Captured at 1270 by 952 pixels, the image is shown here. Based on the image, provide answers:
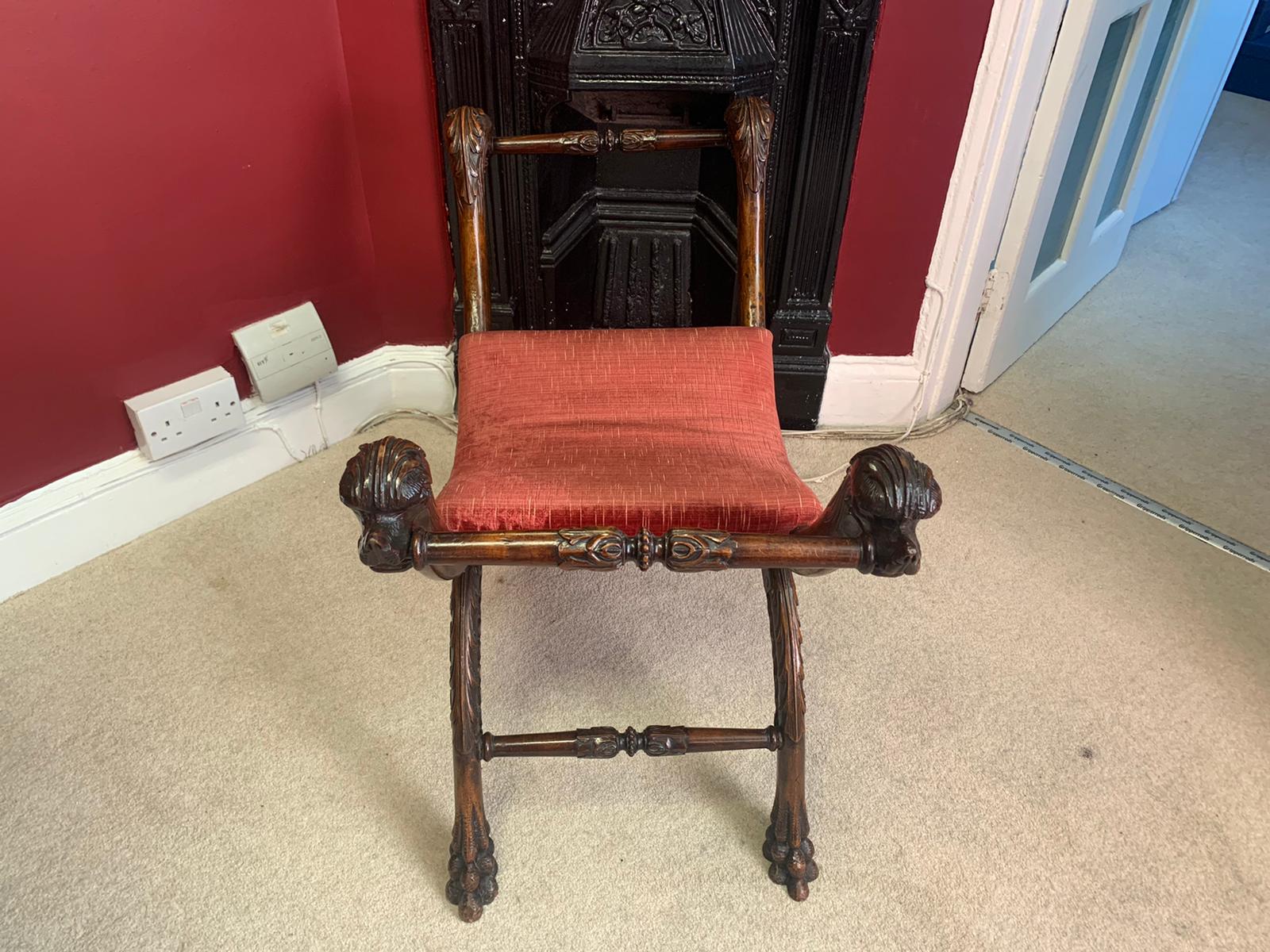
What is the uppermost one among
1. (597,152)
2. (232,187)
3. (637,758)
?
(597,152)

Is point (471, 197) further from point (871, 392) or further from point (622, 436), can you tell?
point (871, 392)

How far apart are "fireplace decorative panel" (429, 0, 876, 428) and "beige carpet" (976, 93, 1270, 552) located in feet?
1.94

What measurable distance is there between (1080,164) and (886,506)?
1.59 m

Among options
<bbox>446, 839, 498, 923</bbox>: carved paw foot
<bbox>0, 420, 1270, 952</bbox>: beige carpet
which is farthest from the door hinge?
<bbox>446, 839, 498, 923</bbox>: carved paw foot

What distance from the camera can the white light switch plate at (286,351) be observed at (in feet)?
5.30

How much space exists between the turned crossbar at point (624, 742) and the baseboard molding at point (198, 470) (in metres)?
0.85

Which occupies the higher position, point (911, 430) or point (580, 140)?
point (580, 140)

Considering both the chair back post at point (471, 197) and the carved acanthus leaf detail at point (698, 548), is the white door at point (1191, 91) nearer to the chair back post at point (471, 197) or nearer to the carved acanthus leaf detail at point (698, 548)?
the chair back post at point (471, 197)

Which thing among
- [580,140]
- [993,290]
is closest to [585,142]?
[580,140]

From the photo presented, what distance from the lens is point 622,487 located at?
0.99m

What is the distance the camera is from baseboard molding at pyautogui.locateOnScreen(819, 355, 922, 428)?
1878 mm

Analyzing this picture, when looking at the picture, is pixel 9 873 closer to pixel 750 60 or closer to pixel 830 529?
pixel 830 529

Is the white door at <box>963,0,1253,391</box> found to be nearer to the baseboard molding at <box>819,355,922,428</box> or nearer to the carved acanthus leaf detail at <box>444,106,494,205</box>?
the baseboard molding at <box>819,355,922,428</box>

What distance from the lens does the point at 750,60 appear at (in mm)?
1391
